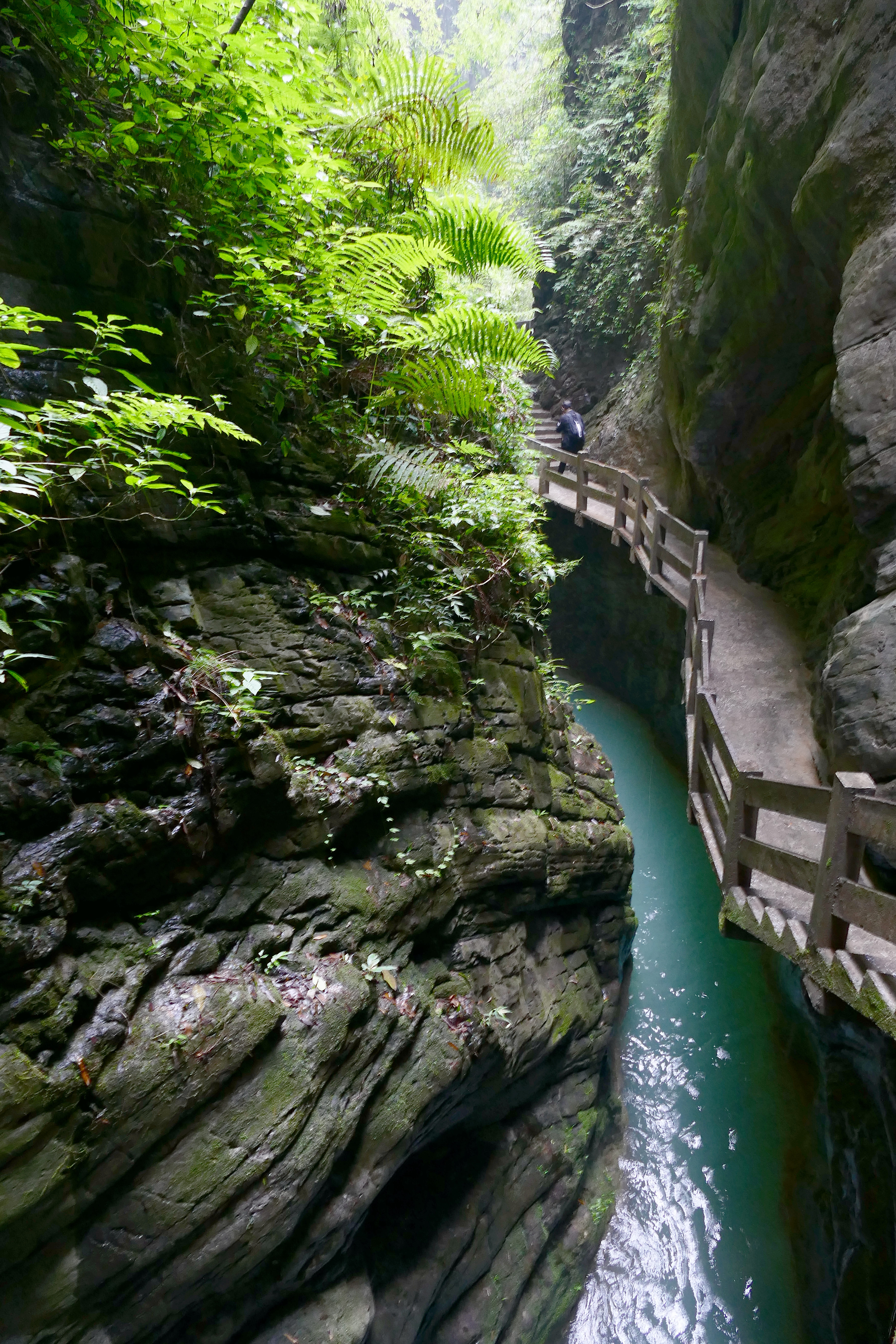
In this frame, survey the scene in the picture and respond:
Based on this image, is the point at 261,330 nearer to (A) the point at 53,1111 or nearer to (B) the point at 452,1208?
(A) the point at 53,1111

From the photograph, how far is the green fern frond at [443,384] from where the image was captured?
473 cm

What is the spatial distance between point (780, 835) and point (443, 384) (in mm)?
4534

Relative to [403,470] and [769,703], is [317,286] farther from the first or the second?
[769,703]

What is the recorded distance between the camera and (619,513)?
34.4 ft

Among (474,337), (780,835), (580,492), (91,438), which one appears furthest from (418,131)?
(580,492)

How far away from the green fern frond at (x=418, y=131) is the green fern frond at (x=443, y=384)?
1.90 meters

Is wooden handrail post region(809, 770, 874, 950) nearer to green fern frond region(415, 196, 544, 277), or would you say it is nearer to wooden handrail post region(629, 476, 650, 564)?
green fern frond region(415, 196, 544, 277)

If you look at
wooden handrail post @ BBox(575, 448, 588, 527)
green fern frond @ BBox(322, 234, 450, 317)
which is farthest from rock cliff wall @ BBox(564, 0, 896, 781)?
green fern frond @ BBox(322, 234, 450, 317)

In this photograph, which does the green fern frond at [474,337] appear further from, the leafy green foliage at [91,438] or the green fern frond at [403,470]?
the leafy green foliage at [91,438]

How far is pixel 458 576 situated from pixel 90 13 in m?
3.68

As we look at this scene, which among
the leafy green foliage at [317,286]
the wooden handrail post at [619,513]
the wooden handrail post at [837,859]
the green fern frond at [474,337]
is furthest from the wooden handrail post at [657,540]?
the wooden handrail post at [837,859]

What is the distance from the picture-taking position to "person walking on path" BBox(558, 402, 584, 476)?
13.0 metres

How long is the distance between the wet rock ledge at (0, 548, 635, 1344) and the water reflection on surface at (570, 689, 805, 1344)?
0.94 metres

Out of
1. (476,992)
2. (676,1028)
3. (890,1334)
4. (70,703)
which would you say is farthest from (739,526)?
(70,703)
